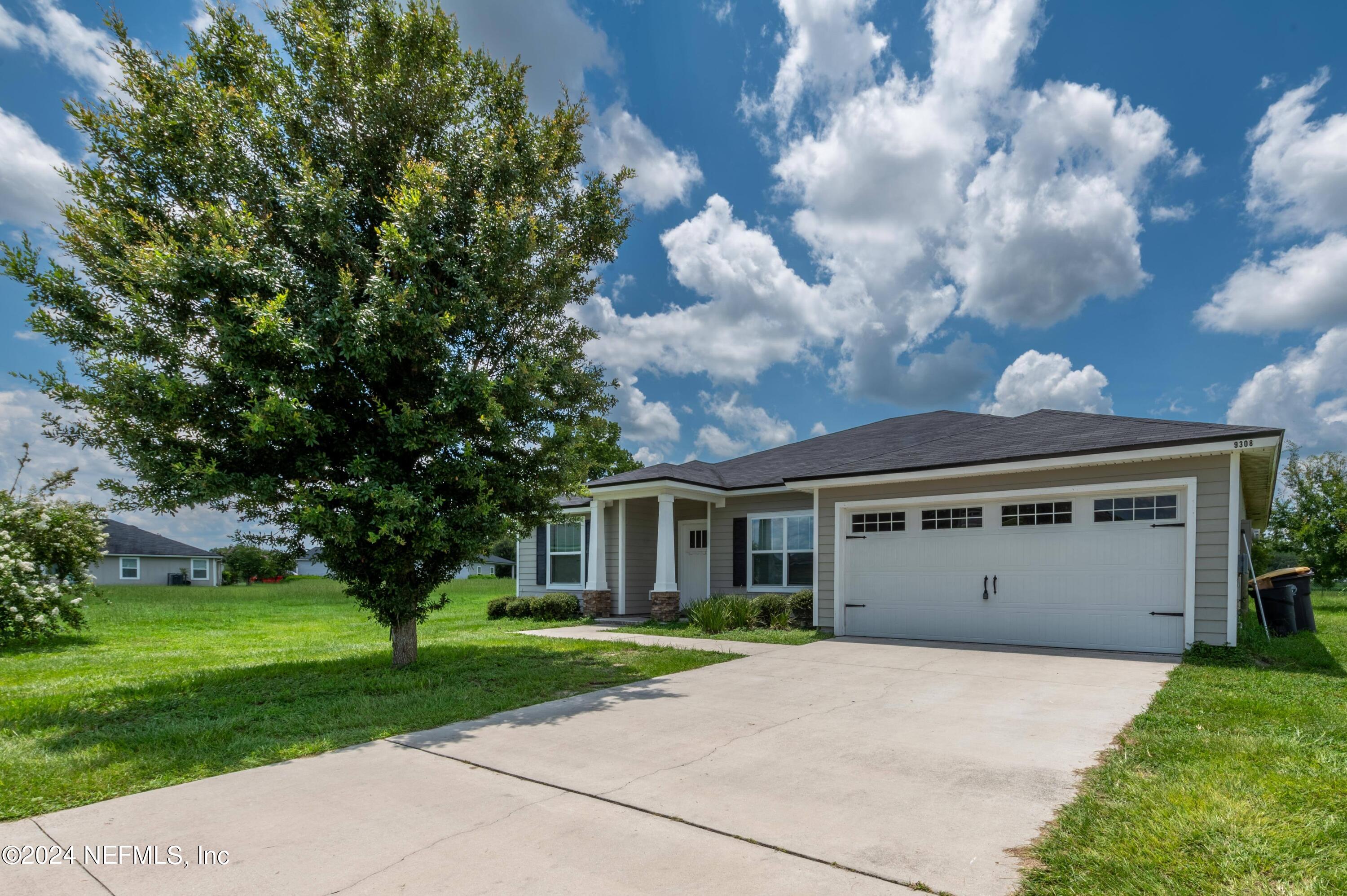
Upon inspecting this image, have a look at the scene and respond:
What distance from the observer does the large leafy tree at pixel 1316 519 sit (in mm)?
24906

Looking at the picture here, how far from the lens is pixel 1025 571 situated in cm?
1026

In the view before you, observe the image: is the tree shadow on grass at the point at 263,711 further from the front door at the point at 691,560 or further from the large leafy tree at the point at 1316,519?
the large leafy tree at the point at 1316,519

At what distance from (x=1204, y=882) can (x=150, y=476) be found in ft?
28.6

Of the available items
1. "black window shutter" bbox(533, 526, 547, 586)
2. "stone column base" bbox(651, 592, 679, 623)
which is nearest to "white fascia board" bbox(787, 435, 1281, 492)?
"stone column base" bbox(651, 592, 679, 623)

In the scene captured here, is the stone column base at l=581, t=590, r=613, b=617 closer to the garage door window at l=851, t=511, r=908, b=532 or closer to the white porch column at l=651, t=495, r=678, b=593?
the white porch column at l=651, t=495, r=678, b=593

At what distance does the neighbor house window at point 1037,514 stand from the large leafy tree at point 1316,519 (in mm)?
21875

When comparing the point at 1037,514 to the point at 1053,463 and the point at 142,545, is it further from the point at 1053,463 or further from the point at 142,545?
the point at 142,545

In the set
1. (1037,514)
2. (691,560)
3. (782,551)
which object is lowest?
(691,560)

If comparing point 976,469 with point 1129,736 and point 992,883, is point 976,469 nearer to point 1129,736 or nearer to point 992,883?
point 1129,736

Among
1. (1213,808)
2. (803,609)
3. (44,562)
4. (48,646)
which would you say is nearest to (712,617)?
(803,609)

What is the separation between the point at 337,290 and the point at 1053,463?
378 inches

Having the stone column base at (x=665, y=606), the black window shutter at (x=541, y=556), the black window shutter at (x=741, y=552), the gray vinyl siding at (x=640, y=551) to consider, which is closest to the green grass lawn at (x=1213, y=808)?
the black window shutter at (x=741, y=552)

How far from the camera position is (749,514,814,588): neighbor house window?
45.1 feet

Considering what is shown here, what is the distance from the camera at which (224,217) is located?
6.65m
